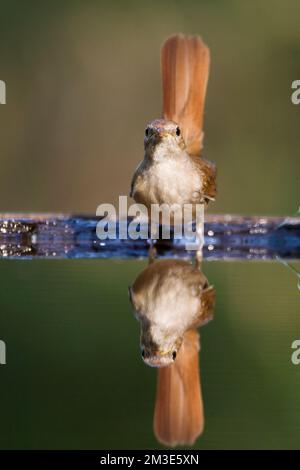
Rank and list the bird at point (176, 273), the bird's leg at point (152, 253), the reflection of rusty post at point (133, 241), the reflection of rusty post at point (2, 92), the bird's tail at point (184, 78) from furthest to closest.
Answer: the reflection of rusty post at point (2, 92) → the bird's tail at point (184, 78) → the reflection of rusty post at point (133, 241) → the bird's leg at point (152, 253) → the bird at point (176, 273)

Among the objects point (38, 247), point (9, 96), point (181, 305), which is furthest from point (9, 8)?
point (181, 305)

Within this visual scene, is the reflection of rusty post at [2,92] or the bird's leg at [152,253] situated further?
the reflection of rusty post at [2,92]

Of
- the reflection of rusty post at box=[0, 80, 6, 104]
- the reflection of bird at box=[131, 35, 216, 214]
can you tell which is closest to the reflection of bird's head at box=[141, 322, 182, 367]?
the reflection of bird at box=[131, 35, 216, 214]

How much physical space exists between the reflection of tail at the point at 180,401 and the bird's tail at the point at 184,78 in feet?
7.33

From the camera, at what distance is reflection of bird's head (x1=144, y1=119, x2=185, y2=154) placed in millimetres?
4840

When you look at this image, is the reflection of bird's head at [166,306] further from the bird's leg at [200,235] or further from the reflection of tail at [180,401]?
the bird's leg at [200,235]

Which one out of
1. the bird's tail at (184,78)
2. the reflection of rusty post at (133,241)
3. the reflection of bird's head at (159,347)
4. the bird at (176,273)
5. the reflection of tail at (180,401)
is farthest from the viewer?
the bird's tail at (184,78)

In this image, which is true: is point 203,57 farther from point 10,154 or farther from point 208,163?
point 10,154

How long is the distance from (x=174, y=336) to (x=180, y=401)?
37cm

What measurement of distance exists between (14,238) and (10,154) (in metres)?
2.53

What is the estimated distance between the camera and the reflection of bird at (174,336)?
3178 mm

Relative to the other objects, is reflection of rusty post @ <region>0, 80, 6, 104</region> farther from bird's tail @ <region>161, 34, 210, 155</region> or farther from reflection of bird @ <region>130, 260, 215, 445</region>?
reflection of bird @ <region>130, 260, 215, 445</region>

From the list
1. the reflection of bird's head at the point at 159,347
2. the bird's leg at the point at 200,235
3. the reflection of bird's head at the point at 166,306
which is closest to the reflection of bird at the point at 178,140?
the bird's leg at the point at 200,235

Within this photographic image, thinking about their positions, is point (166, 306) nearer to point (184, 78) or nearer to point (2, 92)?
point (184, 78)
